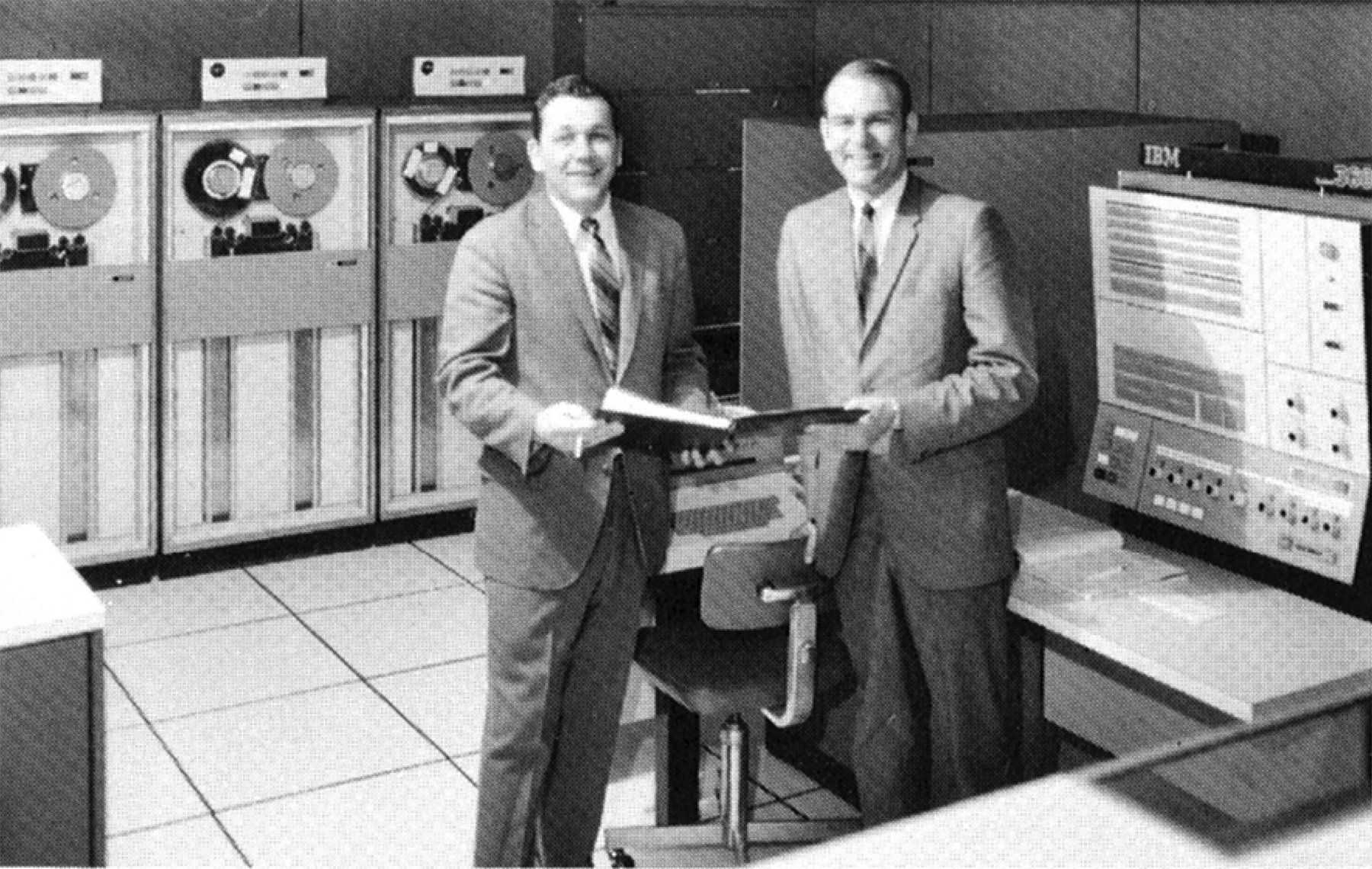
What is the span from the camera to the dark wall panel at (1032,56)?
4152 mm

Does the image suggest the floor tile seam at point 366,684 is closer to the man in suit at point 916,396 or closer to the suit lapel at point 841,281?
the man in suit at point 916,396

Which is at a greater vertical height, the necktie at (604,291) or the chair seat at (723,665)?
the necktie at (604,291)

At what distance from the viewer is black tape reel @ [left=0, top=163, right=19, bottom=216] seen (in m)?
5.08

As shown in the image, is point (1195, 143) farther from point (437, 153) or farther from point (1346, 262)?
point (437, 153)

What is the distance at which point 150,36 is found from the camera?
577 cm

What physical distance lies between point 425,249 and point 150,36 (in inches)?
47.4

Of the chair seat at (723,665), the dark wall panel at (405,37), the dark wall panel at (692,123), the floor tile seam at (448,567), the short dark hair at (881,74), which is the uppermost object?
the dark wall panel at (405,37)

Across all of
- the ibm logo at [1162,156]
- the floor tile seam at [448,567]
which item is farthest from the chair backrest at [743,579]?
the floor tile seam at [448,567]

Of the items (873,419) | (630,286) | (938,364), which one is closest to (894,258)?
(938,364)

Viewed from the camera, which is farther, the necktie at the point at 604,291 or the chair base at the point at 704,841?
the chair base at the point at 704,841

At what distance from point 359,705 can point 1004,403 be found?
2279mm

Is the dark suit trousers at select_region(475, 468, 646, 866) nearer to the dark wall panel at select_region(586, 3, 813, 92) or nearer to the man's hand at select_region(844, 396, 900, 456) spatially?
the man's hand at select_region(844, 396, 900, 456)

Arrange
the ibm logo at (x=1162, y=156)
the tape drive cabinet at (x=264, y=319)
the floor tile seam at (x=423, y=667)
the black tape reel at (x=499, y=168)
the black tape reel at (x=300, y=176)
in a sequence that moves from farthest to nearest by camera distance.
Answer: the black tape reel at (x=499, y=168) → the black tape reel at (x=300, y=176) → the tape drive cabinet at (x=264, y=319) → the floor tile seam at (x=423, y=667) → the ibm logo at (x=1162, y=156)

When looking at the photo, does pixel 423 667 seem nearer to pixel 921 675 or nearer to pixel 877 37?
pixel 921 675
